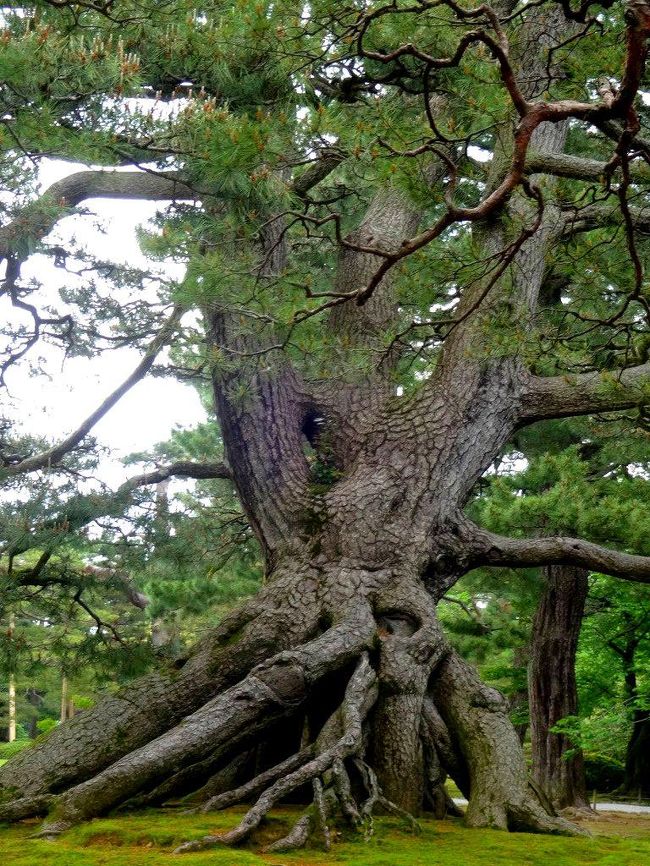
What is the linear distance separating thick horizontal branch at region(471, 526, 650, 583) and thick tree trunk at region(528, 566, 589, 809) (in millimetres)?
3094

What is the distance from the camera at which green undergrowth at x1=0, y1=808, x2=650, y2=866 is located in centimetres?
264

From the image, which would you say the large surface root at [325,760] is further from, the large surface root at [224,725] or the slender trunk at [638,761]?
the slender trunk at [638,761]

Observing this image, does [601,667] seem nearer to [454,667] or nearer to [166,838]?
[454,667]

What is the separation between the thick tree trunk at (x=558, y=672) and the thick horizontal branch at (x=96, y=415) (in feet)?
15.3

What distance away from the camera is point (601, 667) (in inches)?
434

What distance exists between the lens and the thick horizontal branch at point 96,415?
5117 millimetres

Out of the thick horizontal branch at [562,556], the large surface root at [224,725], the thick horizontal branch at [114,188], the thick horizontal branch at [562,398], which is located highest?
the thick horizontal branch at [114,188]

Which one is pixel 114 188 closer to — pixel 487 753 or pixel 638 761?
pixel 487 753

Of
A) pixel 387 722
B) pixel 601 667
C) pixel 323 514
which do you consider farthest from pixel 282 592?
pixel 601 667

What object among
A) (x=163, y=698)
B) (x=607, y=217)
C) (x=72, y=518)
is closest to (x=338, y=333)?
(x=607, y=217)

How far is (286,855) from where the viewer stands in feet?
9.08

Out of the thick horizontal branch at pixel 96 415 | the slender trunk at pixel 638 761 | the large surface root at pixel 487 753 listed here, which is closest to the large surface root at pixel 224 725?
the large surface root at pixel 487 753

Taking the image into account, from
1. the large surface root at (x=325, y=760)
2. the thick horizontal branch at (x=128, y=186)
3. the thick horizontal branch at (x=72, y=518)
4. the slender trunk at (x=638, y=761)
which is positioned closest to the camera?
the large surface root at (x=325, y=760)

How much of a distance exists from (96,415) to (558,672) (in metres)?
5.40
